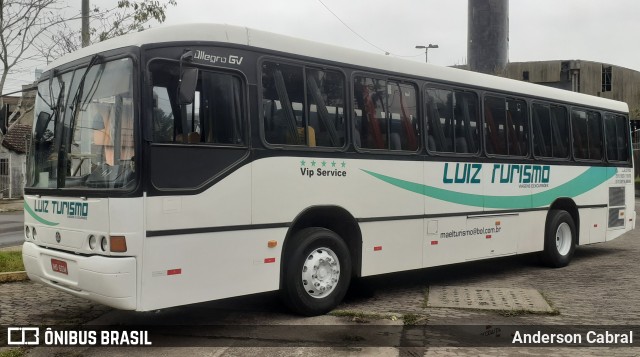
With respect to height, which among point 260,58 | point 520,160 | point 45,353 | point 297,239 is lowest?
point 45,353

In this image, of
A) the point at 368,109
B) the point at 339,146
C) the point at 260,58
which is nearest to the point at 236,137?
the point at 260,58

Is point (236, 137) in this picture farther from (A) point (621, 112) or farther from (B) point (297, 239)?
(A) point (621, 112)

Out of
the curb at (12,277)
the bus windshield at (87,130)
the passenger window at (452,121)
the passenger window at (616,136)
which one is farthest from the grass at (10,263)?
the passenger window at (616,136)

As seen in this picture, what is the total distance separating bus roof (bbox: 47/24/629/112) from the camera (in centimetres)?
610

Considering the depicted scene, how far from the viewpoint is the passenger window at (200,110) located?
5.94 metres

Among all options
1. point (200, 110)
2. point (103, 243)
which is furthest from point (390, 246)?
Answer: point (103, 243)

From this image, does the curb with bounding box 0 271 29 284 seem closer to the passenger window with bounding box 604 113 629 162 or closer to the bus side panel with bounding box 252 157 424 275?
the bus side panel with bounding box 252 157 424 275

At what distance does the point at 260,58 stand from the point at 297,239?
199cm

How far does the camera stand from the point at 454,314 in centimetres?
736

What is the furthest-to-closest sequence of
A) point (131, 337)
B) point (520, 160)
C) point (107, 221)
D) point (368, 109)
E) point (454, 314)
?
point (520, 160) → point (368, 109) → point (454, 314) → point (131, 337) → point (107, 221)

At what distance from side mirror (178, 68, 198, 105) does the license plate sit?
1.99m

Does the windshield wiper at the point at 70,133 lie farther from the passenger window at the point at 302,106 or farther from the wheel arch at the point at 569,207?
the wheel arch at the point at 569,207

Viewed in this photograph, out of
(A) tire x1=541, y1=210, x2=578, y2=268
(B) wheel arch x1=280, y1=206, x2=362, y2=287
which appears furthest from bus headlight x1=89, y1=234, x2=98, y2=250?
(A) tire x1=541, y1=210, x2=578, y2=268

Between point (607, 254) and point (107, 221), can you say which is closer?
point (107, 221)
